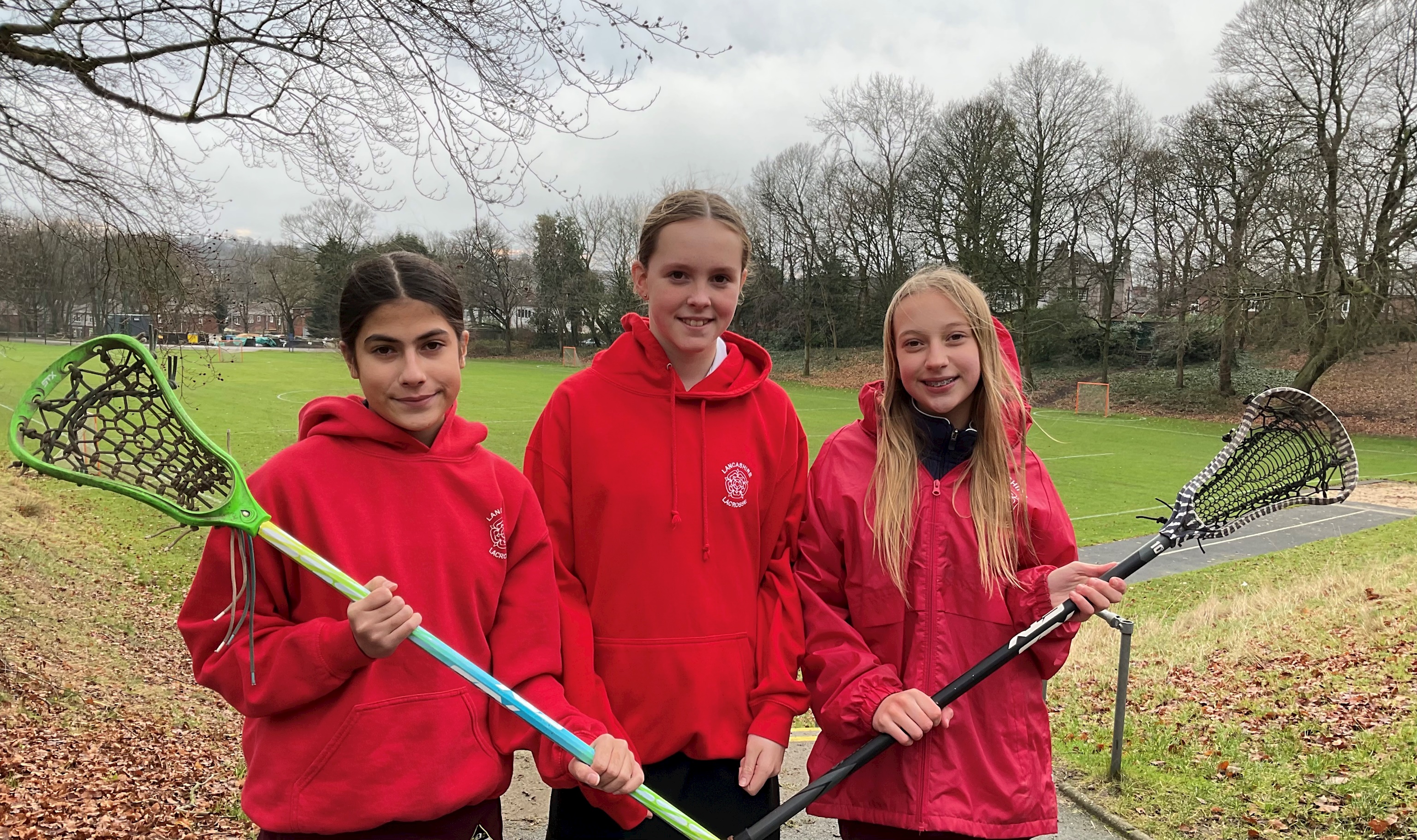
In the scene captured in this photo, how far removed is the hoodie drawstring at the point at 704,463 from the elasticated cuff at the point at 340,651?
91 centimetres

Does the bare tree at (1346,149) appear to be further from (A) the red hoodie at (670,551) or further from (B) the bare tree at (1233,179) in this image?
(A) the red hoodie at (670,551)

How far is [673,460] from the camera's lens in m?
2.49

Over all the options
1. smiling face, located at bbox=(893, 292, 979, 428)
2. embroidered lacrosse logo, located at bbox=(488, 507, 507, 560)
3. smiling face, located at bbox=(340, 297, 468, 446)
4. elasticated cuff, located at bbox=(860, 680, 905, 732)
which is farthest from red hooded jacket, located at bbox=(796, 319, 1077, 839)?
smiling face, located at bbox=(340, 297, 468, 446)

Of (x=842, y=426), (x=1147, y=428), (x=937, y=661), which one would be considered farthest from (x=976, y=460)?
(x=1147, y=428)

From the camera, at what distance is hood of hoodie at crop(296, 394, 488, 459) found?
84.3 inches

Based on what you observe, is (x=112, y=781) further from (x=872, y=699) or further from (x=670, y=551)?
(x=872, y=699)

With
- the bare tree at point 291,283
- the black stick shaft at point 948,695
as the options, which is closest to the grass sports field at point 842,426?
the bare tree at point 291,283

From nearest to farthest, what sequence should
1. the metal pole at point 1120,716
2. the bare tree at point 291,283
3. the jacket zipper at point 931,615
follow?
1. the jacket zipper at point 931,615
2. the metal pole at point 1120,716
3. the bare tree at point 291,283

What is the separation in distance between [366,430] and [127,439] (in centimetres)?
57

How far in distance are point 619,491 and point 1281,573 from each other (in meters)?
11.9

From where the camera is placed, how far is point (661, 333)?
2578mm

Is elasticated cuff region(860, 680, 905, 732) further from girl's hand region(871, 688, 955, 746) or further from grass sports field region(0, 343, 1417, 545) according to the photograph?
grass sports field region(0, 343, 1417, 545)

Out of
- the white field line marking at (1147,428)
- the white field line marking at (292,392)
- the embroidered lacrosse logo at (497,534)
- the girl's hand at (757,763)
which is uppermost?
the embroidered lacrosse logo at (497,534)

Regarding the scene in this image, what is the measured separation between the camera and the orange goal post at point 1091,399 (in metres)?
35.6
